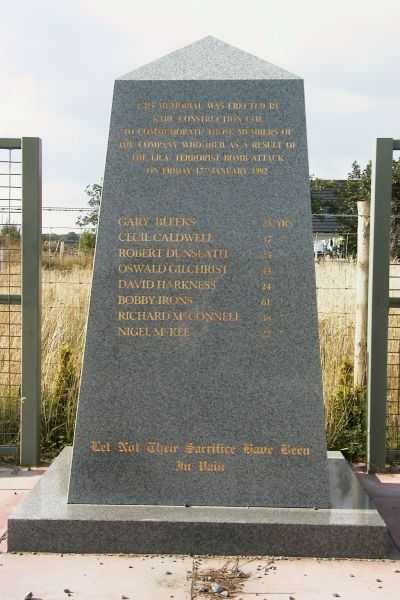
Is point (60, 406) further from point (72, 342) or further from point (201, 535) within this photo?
point (201, 535)

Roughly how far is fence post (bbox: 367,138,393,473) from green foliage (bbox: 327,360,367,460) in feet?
1.52

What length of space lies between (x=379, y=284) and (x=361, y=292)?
0.95 metres

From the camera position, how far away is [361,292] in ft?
19.4

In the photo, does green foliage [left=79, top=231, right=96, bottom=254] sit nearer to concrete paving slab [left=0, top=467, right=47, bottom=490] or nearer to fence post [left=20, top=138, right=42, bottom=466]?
fence post [left=20, top=138, right=42, bottom=466]

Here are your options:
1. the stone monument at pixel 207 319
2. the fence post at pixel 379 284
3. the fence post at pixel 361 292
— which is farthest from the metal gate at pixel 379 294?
the stone monument at pixel 207 319

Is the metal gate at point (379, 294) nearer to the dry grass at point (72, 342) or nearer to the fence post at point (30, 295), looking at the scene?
the dry grass at point (72, 342)

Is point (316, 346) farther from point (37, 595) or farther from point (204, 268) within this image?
point (37, 595)

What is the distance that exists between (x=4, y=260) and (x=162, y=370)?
2.51 metres

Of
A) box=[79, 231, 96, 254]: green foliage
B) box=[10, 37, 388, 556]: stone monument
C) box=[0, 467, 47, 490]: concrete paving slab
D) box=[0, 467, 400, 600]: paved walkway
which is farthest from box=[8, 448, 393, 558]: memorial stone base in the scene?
box=[79, 231, 96, 254]: green foliage

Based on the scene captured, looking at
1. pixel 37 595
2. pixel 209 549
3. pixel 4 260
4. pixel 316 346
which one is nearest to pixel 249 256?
pixel 316 346

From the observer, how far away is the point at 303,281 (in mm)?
3721

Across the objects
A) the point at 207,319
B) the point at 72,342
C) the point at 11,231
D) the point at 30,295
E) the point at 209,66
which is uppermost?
the point at 209,66

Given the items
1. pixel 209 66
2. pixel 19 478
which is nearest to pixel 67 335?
pixel 19 478

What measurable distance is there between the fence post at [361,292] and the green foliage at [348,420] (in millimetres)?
86
